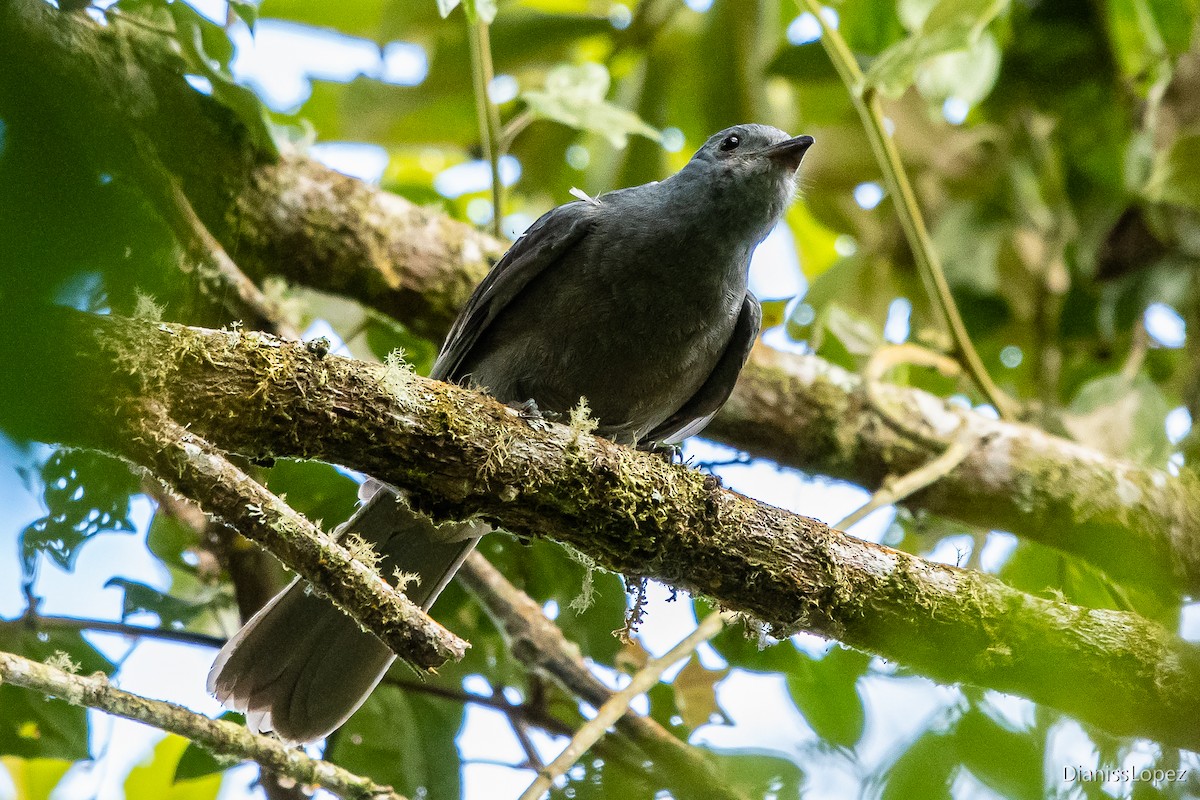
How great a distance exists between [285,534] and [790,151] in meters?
2.47

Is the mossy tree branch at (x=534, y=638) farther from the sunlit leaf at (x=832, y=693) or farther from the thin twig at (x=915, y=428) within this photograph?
the thin twig at (x=915, y=428)

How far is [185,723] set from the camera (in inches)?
101

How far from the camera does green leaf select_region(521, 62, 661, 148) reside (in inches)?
162

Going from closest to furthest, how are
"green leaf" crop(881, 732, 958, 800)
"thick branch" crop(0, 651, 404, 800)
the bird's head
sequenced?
"green leaf" crop(881, 732, 958, 800)
"thick branch" crop(0, 651, 404, 800)
the bird's head

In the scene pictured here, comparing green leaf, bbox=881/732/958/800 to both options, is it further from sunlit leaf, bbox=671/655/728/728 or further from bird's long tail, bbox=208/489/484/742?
sunlit leaf, bbox=671/655/728/728

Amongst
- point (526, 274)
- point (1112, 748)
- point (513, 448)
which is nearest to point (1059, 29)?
point (526, 274)

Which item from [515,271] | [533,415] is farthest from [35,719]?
[515,271]

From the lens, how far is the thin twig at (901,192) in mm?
4410

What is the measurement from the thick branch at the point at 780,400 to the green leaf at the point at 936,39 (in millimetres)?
1413

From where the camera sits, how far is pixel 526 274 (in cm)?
370

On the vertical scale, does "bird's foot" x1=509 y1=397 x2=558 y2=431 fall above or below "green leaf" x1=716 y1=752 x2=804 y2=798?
above

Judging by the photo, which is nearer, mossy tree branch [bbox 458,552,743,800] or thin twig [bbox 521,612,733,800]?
thin twig [bbox 521,612,733,800]

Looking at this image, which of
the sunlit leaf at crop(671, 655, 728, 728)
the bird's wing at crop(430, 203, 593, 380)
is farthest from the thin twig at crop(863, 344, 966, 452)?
the bird's wing at crop(430, 203, 593, 380)

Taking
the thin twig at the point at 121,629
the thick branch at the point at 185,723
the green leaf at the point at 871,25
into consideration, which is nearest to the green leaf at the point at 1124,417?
the green leaf at the point at 871,25
